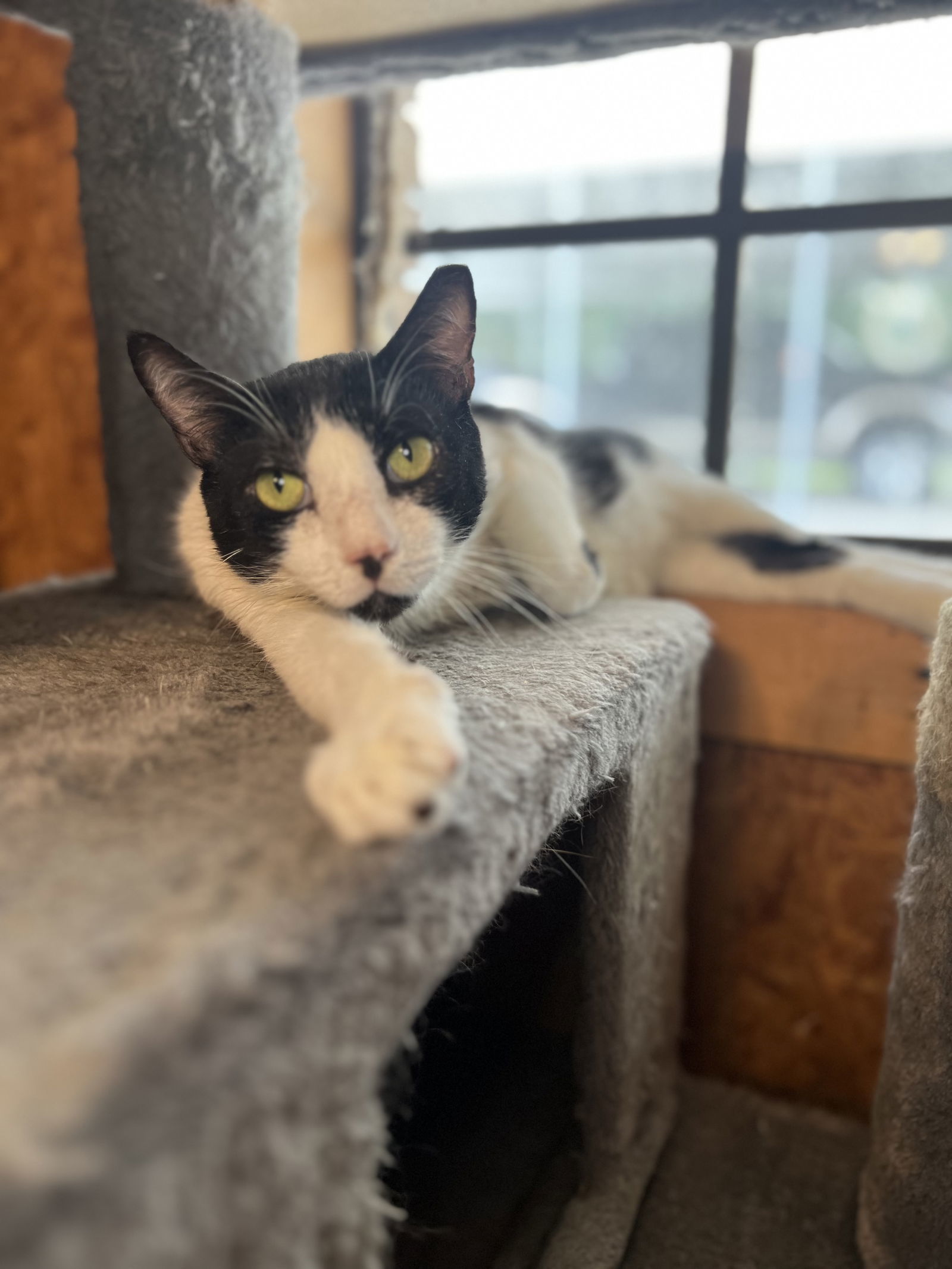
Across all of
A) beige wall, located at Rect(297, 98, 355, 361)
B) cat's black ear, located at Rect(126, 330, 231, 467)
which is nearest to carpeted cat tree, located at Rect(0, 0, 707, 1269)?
cat's black ear, located at Rect(126, 330, 231, 467)

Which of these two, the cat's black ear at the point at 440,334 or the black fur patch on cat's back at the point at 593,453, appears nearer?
the cat's black ear at the point at 440,334

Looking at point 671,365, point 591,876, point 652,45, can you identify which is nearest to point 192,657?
point 591,876

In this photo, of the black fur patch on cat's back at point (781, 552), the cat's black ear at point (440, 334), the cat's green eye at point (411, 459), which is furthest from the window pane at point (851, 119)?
the cat's green eye at point (411, 459)

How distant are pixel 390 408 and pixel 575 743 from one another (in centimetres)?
36

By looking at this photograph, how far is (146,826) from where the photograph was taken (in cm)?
52

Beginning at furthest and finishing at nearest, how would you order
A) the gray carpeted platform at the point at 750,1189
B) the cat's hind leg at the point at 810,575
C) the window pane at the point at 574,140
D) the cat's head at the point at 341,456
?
1. the window pane at the point at 574,140
2. the cat's hind leg at the point at 810,575
3. the gray carpeted platform at the point at 750,1189
4. the cat's head at the point at 341,456

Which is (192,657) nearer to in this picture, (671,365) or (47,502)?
(47,502)

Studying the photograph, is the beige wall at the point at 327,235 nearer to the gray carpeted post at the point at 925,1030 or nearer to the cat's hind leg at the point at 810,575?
the cat's hind leg at the point at 810,575

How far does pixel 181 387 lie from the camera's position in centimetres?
82

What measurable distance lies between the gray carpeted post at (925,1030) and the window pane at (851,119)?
1.08 m

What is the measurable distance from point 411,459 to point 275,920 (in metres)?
0.50

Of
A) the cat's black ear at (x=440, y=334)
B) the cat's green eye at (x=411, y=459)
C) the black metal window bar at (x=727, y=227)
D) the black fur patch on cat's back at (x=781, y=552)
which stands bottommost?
the black fur patch on cat's back at (x=781, y=552)

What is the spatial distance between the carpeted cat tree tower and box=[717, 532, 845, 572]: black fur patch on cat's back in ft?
0.65

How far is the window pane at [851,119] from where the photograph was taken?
57.6 inches
